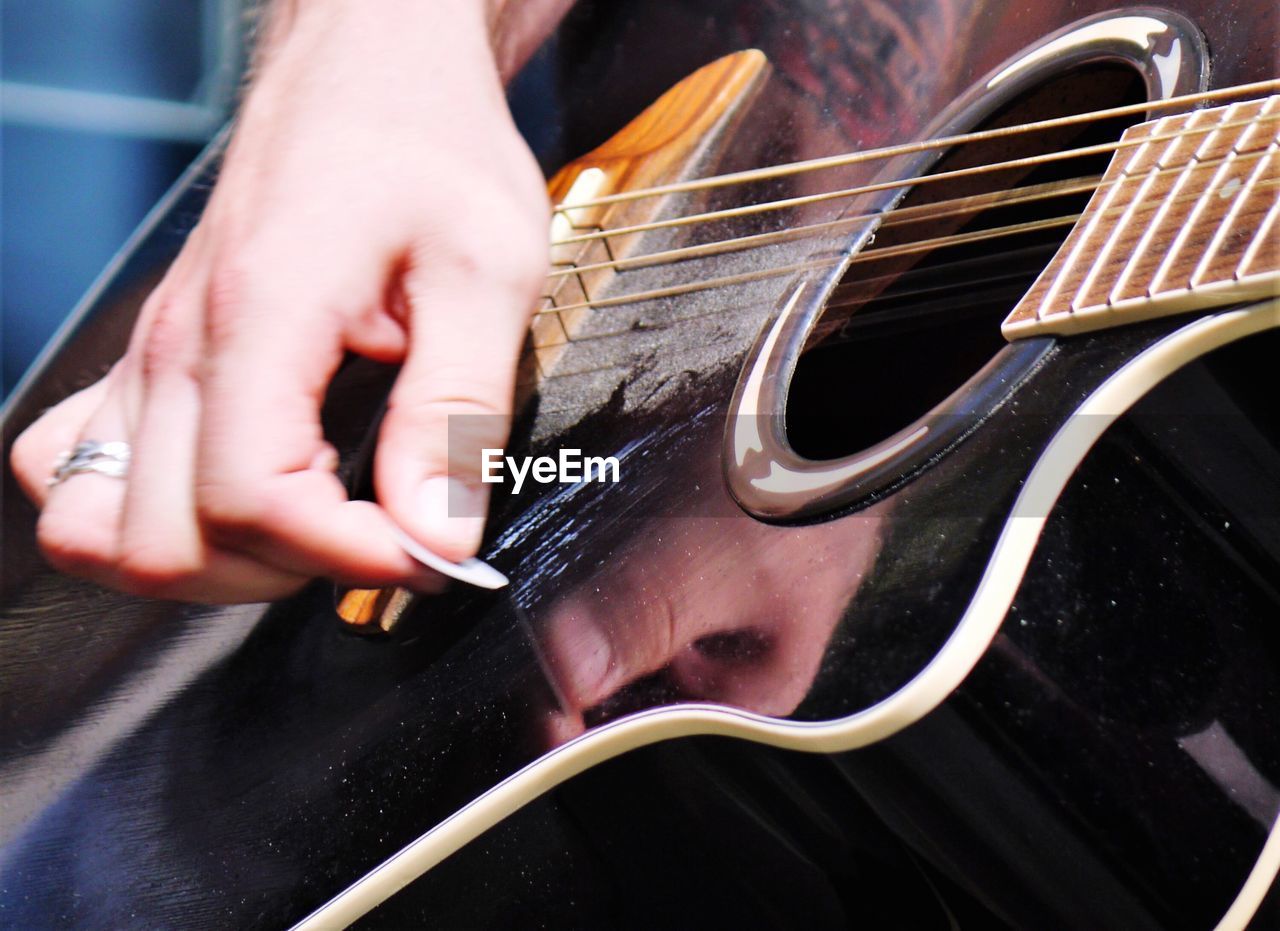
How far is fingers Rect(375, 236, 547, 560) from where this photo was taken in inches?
17.6

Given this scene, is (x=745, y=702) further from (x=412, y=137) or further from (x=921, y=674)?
(x=412, y=137)

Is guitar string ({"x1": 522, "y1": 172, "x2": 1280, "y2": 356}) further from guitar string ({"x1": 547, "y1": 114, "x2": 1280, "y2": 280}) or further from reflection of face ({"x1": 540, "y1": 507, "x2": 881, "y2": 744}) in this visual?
reflection of face ({"x1": 540, "y1": 507, "x2": 881, "y2": 744})

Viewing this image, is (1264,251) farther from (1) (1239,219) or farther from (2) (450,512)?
(2) (450,512)

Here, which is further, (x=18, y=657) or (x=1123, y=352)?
(x=18, y=657)

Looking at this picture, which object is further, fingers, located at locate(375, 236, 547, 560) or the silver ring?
the silver ring

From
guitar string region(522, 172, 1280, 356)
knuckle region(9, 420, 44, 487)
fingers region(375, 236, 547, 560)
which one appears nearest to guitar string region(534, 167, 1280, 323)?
guitar string region(522, 172, 1280, 356)

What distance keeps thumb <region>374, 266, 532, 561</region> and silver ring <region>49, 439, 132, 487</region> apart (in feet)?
0.63

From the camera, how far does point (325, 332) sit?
1.54 feet

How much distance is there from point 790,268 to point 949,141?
0.33 feet

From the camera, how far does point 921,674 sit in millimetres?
368

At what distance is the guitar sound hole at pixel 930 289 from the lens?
1.72ft

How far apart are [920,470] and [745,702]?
4.7 inches

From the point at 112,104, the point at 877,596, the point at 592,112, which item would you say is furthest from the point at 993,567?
the point at 112,104

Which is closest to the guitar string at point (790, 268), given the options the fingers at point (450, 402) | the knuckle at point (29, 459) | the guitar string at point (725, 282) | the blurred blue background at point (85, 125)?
the guitar string at point (725, 282)
